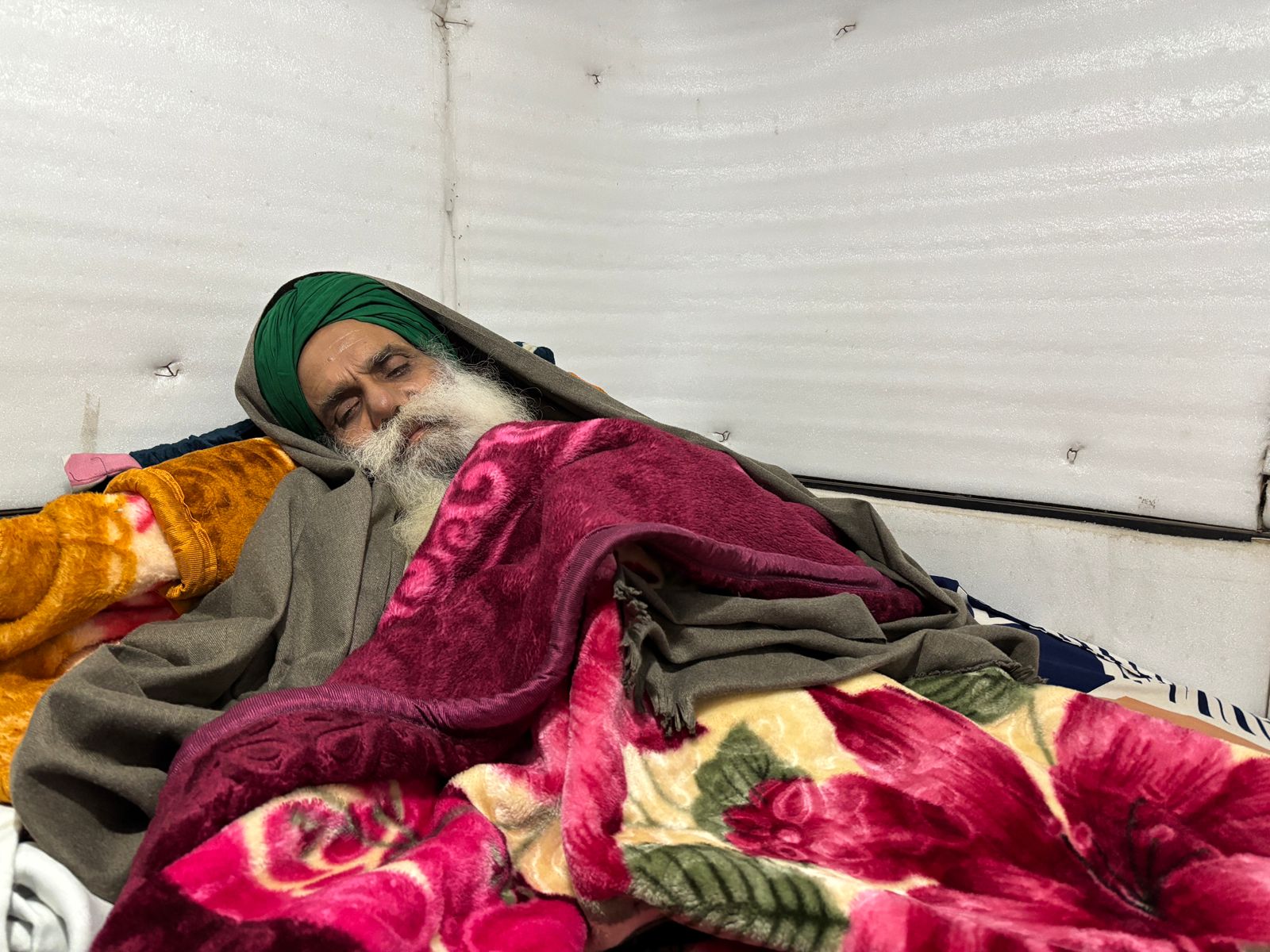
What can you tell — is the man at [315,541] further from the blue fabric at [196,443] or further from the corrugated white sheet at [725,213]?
the corrugated white sheet at [725,213]

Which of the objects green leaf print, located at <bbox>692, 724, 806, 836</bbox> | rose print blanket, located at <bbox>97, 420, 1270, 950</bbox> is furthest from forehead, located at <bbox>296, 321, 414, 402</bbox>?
green leaf print, located at <bbox>692, 724, 806, 836</bbox>

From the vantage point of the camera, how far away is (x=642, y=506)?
101 centimetres

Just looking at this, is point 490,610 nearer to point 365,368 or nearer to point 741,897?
point 741,897

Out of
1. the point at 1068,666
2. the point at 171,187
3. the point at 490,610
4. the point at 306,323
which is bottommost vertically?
the point at 1068,666

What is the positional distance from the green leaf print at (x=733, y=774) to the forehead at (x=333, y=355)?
970 mm

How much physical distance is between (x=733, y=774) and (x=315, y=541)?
0.73m

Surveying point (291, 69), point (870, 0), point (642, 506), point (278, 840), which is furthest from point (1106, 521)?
point (291, 69)

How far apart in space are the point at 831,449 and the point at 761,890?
1358 mm

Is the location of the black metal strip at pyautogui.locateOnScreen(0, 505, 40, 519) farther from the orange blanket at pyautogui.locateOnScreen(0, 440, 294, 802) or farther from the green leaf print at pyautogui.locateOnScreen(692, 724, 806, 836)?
the green leaf print at pyautogui.locateOnScreen(692, 724, 806, 836)

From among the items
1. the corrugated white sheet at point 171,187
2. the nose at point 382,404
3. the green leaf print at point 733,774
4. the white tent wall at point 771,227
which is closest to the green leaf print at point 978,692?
the green leaf print at point 733,774

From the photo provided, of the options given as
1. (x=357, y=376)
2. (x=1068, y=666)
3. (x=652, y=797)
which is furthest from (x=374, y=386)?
(x=1068, y=666)

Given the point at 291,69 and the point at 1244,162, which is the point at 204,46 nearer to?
the point at 291,69

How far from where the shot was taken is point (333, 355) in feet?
4.85

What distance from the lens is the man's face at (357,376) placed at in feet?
4.83
